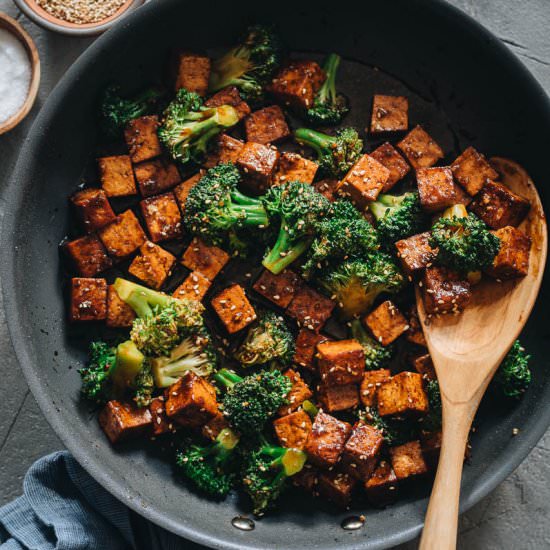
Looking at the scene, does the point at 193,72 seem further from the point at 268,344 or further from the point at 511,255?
the point at 511,255

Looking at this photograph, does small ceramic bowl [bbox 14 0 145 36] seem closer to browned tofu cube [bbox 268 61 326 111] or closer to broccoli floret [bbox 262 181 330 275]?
browned tofu cube [bbox 268 61 326 111]

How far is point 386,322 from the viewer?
3.90m

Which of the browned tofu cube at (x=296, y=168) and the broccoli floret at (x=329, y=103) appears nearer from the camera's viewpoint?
the browned tofu cube at (x=296, y=168)

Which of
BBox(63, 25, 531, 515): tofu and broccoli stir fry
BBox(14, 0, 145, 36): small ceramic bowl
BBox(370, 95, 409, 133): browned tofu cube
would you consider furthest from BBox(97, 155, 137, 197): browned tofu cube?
BBox(370, 95, 409, 133): browned tofu cube

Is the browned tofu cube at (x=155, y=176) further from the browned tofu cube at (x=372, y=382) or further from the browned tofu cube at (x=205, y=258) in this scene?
the browned tofu cube at (x=372, y=382)

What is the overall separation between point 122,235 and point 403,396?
75.0 inches

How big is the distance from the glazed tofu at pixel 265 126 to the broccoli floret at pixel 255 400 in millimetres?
1414

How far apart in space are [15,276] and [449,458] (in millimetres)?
2572

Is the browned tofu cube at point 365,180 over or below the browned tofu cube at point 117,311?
over

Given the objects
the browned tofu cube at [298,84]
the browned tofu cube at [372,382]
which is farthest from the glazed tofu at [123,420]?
the browned tofu cube at [298,84]

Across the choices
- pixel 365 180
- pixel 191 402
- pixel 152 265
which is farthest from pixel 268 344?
pixel 365 180

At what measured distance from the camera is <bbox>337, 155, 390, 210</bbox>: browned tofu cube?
3.83m

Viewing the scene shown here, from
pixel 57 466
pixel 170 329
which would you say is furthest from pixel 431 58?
pixel 57 466

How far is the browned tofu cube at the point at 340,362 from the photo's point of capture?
3.74 meters
